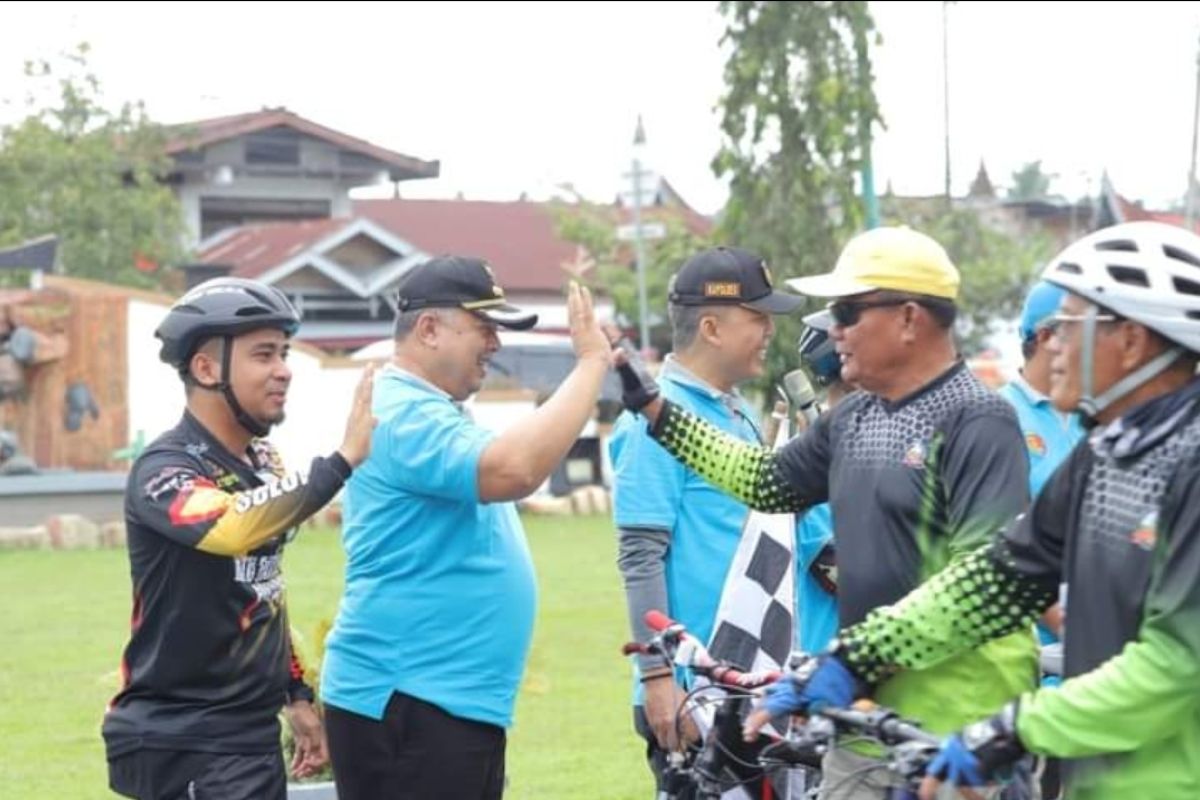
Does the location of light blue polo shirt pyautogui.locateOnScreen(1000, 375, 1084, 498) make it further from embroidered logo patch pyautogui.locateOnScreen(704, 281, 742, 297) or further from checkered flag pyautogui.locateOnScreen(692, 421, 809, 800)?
checkered flag pyautogui.locateOnScreen(692, 421, 809, 800)

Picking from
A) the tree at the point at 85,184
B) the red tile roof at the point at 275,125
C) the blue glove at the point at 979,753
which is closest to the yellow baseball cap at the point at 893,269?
the blue glove at the point at 979,753

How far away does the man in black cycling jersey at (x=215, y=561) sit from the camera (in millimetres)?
6027

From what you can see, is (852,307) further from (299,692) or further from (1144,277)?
(299,692)

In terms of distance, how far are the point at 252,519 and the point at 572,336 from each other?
97cm

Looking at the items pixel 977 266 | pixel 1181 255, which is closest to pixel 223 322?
pixel 1181 255

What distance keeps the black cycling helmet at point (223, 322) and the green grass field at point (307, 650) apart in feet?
5.47

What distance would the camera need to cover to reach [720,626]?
694cm

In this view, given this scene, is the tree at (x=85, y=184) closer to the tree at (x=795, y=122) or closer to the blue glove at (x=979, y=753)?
the tree at (x=795, y=122)

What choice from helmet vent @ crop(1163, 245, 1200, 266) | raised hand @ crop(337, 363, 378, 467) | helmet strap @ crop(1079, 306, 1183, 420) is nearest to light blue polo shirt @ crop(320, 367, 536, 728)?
raised hand @ crop(337, 363, 378, 467)

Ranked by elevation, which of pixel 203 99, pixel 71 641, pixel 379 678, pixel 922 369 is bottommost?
pixel 71 641

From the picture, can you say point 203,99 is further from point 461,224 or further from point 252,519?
point 252,519

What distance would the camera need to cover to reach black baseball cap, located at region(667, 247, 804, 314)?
763 cm

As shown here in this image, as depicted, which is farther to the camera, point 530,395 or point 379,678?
point 530,395

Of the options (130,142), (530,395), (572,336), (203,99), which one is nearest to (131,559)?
(572,336)
